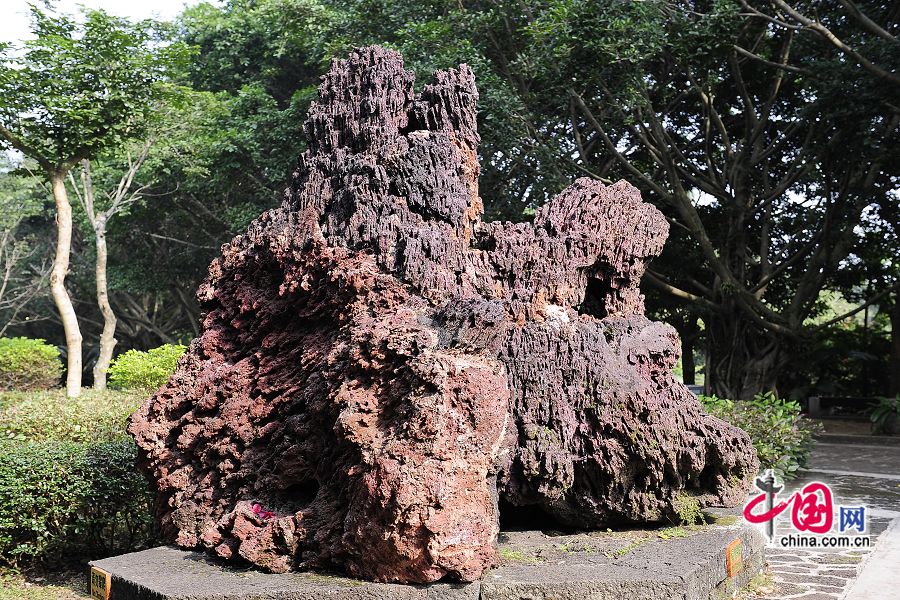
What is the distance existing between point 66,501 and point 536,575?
3.80 metres

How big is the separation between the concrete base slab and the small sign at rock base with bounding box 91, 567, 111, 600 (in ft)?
0.14

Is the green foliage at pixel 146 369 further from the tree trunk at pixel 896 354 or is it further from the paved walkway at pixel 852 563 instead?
the tree trunk at pixel 896 354

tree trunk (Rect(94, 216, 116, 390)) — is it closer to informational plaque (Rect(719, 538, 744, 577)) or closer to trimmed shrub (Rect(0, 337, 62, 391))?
trimmed shrub (Rect(0, 337, 62, 391))

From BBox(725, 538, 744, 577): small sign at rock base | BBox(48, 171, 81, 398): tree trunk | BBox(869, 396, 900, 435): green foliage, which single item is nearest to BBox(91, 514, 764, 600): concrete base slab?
BBox(725, 538, 744, 577): small sign at rock base

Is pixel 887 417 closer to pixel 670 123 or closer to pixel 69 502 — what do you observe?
pixel 670 123

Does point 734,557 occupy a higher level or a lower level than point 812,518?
higher

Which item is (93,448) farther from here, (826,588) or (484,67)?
(484,67)

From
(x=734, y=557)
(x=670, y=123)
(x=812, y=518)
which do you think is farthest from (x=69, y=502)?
(x=670, y=123)

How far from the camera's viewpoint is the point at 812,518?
23.5 feet

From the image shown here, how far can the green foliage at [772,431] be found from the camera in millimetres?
9117

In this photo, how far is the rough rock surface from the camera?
4.00 meters

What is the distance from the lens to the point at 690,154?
687 inches

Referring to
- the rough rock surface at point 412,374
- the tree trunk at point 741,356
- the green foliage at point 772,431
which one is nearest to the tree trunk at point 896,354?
the tree trunk at point 741,356

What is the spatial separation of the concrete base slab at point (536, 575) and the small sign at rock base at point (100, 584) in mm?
43
